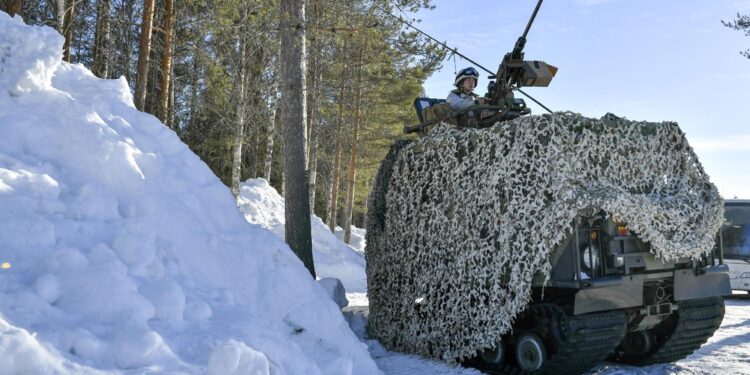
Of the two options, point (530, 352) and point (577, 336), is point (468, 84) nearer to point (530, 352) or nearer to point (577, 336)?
point (530, 352)

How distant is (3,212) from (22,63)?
1.79 metres

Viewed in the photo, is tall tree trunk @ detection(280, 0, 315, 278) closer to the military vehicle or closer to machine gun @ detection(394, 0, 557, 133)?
the military vehicle

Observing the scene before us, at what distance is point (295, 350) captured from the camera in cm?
475

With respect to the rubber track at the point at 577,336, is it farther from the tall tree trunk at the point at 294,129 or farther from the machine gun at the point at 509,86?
the tall tree trunk at the point at 294,129

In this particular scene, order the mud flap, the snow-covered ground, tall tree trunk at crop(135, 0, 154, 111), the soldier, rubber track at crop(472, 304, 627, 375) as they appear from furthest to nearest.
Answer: tall tree trunk at crop(135, 0, 154, 111)
the soldier
the mud flap
rubber track at crop(472, 304, 627, 375)
the snow-covered ground

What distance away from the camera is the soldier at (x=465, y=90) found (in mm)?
8016

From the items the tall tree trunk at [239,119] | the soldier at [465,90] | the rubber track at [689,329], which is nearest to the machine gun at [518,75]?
the soldier at [465,90]

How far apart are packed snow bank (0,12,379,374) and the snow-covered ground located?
0.01 meters

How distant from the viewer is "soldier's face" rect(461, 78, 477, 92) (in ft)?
28.6

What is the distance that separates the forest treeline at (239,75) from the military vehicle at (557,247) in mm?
5601

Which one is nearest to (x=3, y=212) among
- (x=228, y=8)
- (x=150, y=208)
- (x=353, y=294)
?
(x=150, y=208)

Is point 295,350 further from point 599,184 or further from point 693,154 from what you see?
point 693,154

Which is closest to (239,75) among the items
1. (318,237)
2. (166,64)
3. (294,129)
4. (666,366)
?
(166,64)

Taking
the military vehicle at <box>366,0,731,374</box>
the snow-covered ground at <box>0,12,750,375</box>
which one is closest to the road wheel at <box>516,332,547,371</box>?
the military vehicle at <box>366,0,731,374</box>
